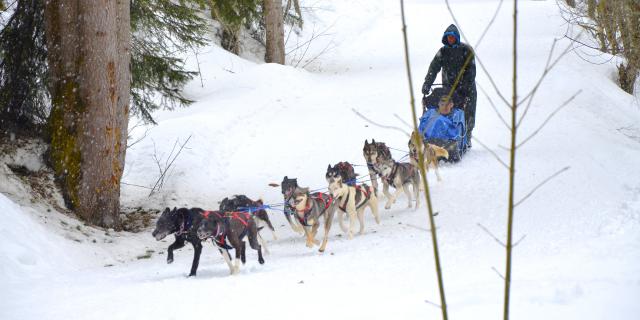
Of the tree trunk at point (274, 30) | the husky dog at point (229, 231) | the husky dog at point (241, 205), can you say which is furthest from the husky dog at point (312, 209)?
the tree trunk at point (274, 30)

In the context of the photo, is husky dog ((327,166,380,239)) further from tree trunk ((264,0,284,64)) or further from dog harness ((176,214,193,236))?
tree trunk ((264,0,284,64))

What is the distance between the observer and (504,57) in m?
22.7

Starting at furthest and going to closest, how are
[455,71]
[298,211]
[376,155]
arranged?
[455,71] < [376,155] < [298,211]

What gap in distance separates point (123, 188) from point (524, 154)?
7.02 m

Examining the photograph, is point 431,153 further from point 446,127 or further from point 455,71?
point 455,71

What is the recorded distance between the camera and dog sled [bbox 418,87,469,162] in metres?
11.2

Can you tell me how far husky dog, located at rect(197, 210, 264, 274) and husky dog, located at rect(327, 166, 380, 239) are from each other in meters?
1.29

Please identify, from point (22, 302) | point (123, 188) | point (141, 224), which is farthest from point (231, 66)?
point (22, 302)

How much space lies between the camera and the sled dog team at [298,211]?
6996 millimetres

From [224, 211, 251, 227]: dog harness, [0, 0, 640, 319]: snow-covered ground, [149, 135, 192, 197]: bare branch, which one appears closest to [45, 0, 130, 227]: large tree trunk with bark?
[0, 0, 640, 319]: snow-covered ground

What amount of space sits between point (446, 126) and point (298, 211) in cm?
408

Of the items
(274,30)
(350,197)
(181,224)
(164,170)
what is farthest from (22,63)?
(274,30)

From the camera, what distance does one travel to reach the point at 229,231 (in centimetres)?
707

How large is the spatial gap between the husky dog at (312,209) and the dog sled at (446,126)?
3.16m
